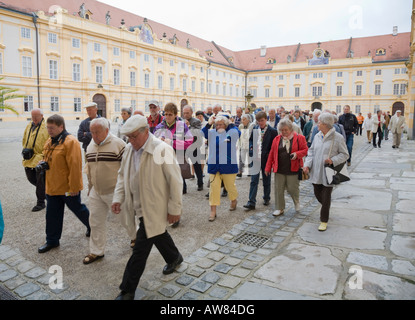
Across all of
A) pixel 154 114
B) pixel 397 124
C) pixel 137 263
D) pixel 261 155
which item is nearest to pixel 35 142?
pixel 154 114

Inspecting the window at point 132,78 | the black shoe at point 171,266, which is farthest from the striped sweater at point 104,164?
the window at point 132,78

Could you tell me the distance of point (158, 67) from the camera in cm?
4275

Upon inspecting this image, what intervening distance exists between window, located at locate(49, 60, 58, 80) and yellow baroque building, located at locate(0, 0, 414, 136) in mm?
95

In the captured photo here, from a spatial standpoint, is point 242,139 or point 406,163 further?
point 406,163

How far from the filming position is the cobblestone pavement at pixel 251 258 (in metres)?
3.35

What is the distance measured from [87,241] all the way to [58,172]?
111cm

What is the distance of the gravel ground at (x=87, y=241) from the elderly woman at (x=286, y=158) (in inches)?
26.3

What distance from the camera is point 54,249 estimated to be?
4426 mm

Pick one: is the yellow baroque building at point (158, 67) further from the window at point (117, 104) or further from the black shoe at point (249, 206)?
the black shoe at point (249, 206)

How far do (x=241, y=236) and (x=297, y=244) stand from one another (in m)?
0.83

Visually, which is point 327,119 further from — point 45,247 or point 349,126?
point 349,126
